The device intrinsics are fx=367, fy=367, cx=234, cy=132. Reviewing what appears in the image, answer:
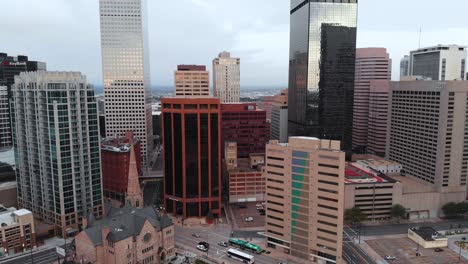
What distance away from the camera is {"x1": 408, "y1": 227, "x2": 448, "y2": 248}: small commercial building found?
5059 inches

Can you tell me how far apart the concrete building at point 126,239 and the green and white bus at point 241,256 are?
19582 millimetres

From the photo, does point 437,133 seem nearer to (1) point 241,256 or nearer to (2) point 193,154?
(1) point 241,256

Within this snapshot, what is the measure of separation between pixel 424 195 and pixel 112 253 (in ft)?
423

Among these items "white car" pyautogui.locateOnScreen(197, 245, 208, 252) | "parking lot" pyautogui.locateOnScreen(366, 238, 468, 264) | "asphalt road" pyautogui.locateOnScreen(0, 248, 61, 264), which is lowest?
"parking lot" pyautogui.locateOnScreen(366, 238, 468, 264)

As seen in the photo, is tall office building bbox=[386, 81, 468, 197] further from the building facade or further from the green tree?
the building facade

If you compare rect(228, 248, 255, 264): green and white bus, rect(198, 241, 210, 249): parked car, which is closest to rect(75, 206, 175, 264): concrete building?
rect(198, 241, 210, 249): parked car

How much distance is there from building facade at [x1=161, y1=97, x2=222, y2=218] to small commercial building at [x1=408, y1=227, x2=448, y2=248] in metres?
76.2

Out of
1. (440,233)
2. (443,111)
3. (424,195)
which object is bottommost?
(440,233)

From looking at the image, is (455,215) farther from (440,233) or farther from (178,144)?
(178,144)

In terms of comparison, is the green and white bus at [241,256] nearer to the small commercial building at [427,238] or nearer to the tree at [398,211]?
the small commercial building at [427,238]

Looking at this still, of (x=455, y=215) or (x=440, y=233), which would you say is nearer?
(x=440, y=233)

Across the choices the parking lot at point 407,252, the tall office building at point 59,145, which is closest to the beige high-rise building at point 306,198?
the parking lot at point 407,252

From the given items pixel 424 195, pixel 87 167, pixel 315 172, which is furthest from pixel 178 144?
pixel 424 195

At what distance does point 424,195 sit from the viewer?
158500 millimetres
